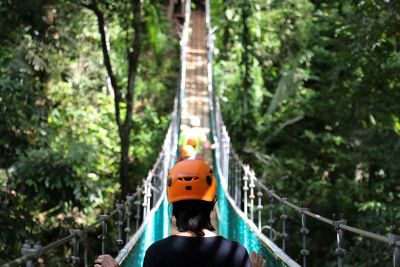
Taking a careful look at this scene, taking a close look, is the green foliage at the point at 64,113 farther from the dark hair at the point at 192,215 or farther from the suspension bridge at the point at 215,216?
the dark hair at the point at 192,215

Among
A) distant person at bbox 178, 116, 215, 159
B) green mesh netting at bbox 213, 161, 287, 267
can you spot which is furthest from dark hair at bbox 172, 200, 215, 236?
distant person at bbox 178, 116, 215, 159

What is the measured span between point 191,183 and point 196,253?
0.14 metres

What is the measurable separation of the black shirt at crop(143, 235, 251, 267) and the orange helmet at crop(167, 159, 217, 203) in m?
0.08

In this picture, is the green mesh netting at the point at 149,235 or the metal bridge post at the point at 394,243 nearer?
the metal bridge post at the point at 394,243

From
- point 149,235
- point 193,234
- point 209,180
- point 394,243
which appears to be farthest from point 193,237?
point 149,235

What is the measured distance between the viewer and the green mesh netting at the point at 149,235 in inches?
85.0

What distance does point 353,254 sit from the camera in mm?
5039

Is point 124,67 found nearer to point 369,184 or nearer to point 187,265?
point 369,184

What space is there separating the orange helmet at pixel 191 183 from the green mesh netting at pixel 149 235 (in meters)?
0.23

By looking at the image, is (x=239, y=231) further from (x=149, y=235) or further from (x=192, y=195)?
(x=192, y=195)

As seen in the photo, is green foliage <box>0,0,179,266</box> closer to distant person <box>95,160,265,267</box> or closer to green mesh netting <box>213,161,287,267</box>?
green mesh netting <box>213,161,287,267</box>

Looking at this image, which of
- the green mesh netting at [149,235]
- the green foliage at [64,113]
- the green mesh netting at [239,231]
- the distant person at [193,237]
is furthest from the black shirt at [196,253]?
the green foliage at [64,113]

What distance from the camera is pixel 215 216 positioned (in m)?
4.98

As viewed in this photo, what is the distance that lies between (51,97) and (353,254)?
16.6 ft
